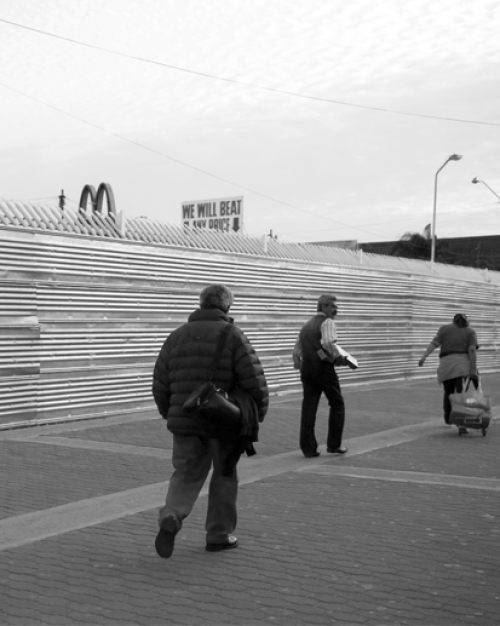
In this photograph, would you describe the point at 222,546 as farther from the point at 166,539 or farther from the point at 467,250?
the point at 467,250

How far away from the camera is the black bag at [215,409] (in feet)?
18.9

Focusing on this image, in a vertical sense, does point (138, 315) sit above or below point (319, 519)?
above

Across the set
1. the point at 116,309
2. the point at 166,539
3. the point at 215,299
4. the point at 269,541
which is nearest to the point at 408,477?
the point at 269,541

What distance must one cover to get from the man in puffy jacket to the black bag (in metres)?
0.04

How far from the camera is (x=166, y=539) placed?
5.64 m

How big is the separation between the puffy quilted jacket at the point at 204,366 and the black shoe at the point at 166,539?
23.0 inches

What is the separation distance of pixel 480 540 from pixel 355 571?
3.95ft

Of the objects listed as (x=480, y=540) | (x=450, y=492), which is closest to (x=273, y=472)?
(x=450, y=492)

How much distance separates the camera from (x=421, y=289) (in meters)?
24.7

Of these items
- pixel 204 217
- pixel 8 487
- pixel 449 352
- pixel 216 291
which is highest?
pixel 204 217

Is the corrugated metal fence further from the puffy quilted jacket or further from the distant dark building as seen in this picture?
the distant dark building

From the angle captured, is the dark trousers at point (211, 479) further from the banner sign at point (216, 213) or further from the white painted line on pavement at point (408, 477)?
the banner sign at point (216, 213)

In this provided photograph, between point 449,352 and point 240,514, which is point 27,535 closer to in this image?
point 240,514

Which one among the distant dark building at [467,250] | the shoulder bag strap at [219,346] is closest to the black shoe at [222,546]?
the shoulder bag strap at [219,346]
